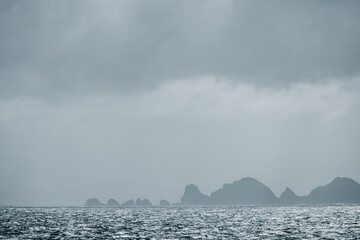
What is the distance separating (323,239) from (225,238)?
15.0m

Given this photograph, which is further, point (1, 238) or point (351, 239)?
point (1, 238)

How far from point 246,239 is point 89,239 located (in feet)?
81.4

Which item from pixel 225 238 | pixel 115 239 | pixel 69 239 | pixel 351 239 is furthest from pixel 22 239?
pixel 351 239

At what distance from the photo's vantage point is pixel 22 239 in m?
61.8

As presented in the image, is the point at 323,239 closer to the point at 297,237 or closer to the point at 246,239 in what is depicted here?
the point at 297,237

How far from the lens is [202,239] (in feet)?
205

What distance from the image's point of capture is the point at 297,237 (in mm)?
63281

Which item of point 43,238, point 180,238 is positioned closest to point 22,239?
point 43,238

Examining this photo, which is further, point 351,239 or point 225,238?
point 225,238

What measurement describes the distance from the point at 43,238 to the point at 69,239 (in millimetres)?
4374

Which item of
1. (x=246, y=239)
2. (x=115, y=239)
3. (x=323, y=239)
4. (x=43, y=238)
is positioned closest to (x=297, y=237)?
(x=323, y=239)

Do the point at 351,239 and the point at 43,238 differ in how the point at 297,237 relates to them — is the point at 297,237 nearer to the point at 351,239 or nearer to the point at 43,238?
the point at 351,239

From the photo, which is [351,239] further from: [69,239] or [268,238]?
[69,239]

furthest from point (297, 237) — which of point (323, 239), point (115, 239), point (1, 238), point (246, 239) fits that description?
point (1, 238)
